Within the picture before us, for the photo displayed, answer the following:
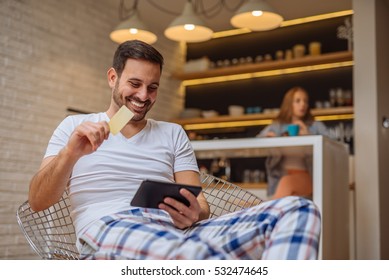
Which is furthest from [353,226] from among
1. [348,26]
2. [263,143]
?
[348,26]

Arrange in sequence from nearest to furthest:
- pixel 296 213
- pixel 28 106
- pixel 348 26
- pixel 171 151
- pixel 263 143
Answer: pixel 296 213
pixel 171 151
pixel 263 143
pixel 28 106
pixel 348 26

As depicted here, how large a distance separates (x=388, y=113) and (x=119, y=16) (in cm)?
231

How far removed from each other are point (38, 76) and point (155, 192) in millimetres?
2844

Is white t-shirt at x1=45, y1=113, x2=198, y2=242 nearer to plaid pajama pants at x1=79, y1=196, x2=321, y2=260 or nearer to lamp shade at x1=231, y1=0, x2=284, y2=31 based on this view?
plaid pajama pants at x1=79, y1=196, x2=321, y2=260

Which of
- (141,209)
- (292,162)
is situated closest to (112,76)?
(141,209)

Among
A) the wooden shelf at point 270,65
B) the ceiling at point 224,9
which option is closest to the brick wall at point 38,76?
the ceiling at point 224,9

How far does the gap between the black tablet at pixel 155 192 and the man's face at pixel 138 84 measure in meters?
0.30

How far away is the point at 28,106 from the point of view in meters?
3.52

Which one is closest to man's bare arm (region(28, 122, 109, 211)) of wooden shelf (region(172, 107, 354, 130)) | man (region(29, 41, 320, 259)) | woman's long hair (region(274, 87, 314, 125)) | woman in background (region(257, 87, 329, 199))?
man (region(29, 41, 320, 259))

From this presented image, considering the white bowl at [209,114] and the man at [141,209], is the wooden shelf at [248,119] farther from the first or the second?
the man at [141,209]

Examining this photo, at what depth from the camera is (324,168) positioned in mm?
2428

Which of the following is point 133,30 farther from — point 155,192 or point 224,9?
point 155,192

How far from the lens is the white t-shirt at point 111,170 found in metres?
1.20
